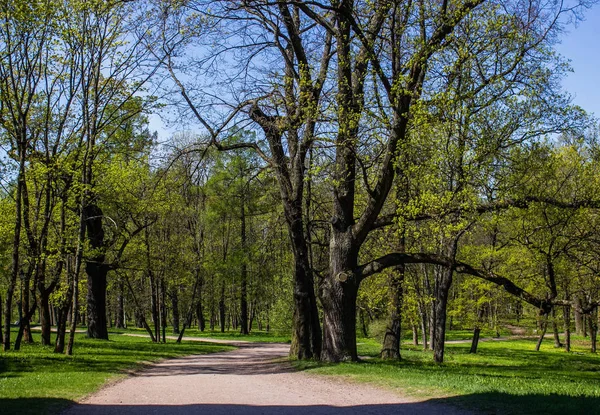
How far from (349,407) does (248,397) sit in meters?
2.27

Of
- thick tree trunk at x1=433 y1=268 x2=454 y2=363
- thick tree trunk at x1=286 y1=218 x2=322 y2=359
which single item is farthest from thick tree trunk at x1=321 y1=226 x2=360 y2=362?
thick tree trunk at x1=433 y1=268 x2=454 y2=363

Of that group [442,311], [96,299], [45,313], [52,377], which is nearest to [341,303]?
[442,311]

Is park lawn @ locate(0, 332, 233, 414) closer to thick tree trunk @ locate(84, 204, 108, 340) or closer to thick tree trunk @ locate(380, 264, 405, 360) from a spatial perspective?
thick tree trunk @ locate(84, 204, 108, 340)

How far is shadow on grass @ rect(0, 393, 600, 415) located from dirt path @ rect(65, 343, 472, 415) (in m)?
0.01

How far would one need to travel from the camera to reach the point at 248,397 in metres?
10.0

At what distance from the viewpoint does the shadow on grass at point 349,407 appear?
770 centimetres

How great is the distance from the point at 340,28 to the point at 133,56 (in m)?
7.70

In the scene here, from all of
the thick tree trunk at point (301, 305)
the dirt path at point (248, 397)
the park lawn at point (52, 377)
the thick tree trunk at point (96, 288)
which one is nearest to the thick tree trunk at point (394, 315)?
the thick tree trunk at point (301, 305)

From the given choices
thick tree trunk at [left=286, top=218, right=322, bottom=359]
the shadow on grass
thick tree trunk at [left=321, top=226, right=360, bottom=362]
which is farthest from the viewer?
thick tree trunk at [left=286, top=218, right=322, bottom=359]

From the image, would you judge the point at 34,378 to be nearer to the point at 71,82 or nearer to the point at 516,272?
the point at 71,82

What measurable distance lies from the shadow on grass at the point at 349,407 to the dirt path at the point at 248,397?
15 mm

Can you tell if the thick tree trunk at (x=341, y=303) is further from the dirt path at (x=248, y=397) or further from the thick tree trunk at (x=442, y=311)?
the thick tree trunk at (x=442, y=311)

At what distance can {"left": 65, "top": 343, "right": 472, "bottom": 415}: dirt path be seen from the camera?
8.37 metres

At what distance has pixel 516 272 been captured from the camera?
2616 centimetres
